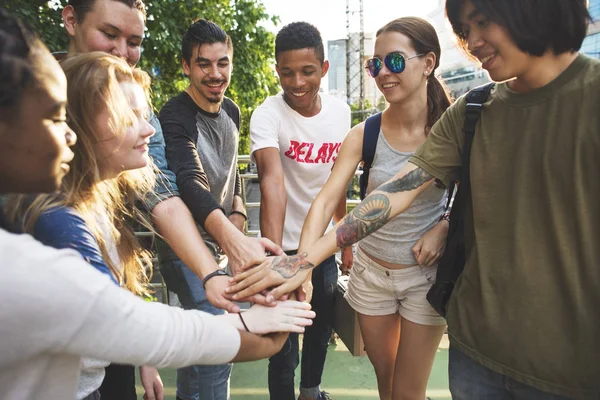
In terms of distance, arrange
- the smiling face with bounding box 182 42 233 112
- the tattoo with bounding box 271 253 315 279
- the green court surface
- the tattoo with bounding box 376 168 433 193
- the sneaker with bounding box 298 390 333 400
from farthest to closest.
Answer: the green court surface, the sneaker with bounding box 298 390 333 400, the smiling face with bounding box 182 42 233 112, the tattoo with bounding box 271 253 315 279, the tattoo with bounding box 376 168 433 193

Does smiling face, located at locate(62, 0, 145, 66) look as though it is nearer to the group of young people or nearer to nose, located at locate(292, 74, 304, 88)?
the group of young people

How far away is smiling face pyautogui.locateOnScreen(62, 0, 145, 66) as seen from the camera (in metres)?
2.34

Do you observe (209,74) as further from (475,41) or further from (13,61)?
(13,61)

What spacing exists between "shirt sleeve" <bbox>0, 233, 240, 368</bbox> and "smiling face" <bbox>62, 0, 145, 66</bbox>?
1.81m

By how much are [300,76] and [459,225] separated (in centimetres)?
148

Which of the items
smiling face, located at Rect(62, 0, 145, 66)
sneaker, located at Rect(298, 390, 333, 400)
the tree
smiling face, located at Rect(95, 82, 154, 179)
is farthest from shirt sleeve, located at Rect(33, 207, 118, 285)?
the tree

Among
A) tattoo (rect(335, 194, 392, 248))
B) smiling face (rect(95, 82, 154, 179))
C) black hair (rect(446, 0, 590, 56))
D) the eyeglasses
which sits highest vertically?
black hair (rect(446, 0, 590, 56))

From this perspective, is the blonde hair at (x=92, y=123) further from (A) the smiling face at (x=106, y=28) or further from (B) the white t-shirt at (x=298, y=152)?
(B) the white t-shirt at (x=298, y=152)

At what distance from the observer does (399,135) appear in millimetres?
2225

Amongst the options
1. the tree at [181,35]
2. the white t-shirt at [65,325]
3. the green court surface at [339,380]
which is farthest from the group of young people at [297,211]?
the tree at [181,35]

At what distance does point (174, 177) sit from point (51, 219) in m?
1.03

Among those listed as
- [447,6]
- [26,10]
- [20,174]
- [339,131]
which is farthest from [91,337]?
[26,10]

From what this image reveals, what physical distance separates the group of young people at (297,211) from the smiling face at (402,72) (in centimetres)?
1

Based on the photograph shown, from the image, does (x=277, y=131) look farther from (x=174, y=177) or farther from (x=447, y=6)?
(x=447, y=6)
